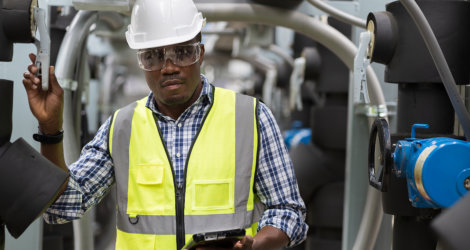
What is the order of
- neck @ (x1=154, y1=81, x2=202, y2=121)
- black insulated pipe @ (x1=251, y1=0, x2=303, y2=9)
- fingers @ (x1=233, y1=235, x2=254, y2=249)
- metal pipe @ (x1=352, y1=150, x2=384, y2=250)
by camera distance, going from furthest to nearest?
black insulated pipe @ (x1=251, y1=0, x2=303, y2=9) < metal pipe @ (x1=352, y1=150, x2=384, y2=250) < neck @ (x1=154, y1=81, x2=202, y2=121) < fingers @ (x1=233, y1=235, x2=254, y2=249)

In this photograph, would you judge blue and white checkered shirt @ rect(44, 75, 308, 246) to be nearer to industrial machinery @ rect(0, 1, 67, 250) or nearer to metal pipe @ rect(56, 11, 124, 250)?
industrial machinery @ rect(0, 1, 67, 250)

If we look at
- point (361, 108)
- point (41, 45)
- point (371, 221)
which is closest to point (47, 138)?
point (41, 45)

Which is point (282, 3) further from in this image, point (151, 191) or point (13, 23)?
point (13, 23)

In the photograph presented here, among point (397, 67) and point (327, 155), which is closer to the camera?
point (397, 67)

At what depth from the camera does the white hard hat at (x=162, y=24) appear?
2.21m

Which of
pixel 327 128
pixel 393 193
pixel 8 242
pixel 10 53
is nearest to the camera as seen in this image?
pixel 10 53

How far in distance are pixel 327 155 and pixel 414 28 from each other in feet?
8.40

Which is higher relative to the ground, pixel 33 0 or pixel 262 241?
pixel 33 0

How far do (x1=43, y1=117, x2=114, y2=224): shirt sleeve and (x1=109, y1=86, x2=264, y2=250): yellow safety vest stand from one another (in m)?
0.04

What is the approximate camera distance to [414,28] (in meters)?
2.18

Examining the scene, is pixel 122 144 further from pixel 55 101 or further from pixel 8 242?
pixel 8 242

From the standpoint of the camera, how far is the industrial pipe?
292 centimetres

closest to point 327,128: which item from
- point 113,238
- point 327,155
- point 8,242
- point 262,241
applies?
point 327,155

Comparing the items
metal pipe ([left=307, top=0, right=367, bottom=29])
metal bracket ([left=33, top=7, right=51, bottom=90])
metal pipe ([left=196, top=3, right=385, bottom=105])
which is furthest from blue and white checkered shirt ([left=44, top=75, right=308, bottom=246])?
metal pipe ([left=196, top=3, right=385, bottom=105])
